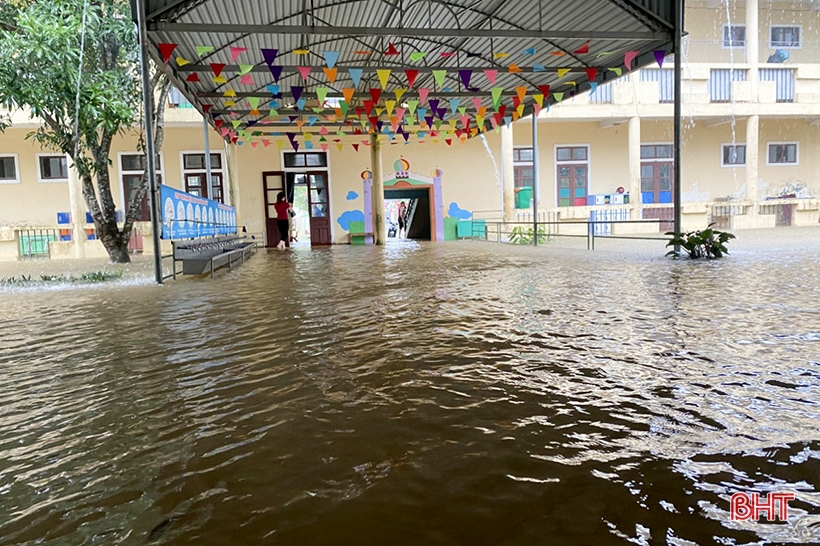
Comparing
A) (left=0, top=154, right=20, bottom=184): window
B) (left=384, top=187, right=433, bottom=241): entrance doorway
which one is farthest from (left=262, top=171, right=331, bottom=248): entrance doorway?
(left=0, top=154, right=20, bottom=184): window

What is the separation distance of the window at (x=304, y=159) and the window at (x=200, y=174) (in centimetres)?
211

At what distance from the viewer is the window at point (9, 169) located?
17672 millimetres

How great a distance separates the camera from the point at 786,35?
2177 centimetres

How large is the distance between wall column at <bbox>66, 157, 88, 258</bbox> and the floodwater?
12408 mm

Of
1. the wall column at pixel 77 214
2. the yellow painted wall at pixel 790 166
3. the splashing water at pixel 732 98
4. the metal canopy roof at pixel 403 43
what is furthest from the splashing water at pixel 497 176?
the wall column at pixel 77 214

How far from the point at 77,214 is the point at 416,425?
54.2ft

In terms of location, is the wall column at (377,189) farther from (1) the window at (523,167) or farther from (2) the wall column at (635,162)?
(2) the wall column at (635,162)

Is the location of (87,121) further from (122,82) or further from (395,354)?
(395,354)

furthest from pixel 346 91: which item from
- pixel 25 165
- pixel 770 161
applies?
pixel 770 161

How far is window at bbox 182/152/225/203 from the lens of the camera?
18484 millimetres

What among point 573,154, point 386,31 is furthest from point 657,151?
point 386,31

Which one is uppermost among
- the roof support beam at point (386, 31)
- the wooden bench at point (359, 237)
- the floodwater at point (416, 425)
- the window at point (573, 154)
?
the roof support beam at point (386, 31)

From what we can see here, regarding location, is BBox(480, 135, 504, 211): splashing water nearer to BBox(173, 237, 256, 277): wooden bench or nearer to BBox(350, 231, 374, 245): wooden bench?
BBox(350, 231, 374, 245): wooden bench

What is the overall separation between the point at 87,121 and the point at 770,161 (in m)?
22.2
